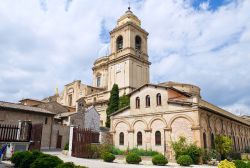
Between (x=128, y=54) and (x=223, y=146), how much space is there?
89.8 ft

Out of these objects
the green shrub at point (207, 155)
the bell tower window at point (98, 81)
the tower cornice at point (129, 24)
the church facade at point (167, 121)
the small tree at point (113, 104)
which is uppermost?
the tower cornice at point (129, 24)

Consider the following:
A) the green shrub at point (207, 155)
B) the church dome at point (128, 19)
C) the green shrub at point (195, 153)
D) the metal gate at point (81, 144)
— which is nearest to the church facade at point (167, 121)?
the green shrub at point (207, 155)

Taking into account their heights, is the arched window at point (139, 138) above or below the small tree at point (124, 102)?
below

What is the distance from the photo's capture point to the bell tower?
159 feet

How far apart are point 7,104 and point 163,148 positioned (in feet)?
66.7

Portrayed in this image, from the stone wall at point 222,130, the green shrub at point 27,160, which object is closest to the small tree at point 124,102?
the stone wall at point 222,130

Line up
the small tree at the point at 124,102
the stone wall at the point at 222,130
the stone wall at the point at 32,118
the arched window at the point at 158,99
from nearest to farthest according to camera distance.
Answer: the stone wall at the point at 222,130 → the arched window at the point at 158,99 → the stone wall at the point at 32,118 → the small tree at the point at 124,102

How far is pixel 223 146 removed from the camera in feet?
86.1

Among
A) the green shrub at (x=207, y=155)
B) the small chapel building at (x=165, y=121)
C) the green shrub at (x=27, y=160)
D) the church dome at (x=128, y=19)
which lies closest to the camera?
the green shrub at (x=27, y=160)

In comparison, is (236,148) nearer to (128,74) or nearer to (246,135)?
(246,135)

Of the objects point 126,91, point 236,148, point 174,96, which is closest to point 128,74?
point 126,91

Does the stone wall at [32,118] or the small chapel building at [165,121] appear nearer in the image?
the small chapel building at [165,121]

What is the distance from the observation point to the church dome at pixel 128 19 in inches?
2061

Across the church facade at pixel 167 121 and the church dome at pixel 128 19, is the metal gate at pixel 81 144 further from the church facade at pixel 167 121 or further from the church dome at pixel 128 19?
the church dome at pixel 128 19
